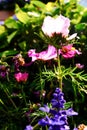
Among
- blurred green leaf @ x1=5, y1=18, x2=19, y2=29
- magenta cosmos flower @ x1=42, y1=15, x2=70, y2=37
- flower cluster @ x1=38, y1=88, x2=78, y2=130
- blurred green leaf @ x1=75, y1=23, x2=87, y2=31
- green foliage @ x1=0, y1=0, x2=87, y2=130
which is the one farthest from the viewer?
blurred green leaf @ x1=5, y1=18, x2=19, y2=29

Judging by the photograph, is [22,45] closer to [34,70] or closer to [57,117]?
[34,70]

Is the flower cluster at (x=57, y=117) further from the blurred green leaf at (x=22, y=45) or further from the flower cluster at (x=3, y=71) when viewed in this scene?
the blurred green leaf at (x=22, y=45)

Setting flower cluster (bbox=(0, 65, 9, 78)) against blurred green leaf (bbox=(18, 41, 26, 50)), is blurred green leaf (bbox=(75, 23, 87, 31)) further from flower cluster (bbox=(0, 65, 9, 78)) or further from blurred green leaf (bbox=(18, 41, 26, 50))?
flower cluster (bbox=(0, 65, 9, 78))

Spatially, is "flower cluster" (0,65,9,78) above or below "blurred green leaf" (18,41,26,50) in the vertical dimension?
below

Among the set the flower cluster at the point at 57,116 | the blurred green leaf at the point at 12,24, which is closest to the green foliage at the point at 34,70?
the blurred green leaf at the point at 12,24

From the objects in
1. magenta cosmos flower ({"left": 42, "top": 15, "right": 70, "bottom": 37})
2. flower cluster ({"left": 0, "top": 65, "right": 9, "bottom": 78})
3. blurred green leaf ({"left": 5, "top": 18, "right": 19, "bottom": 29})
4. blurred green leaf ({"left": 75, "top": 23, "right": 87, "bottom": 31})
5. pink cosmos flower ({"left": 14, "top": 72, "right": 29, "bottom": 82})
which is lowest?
pink cosmos flower ({"left": 14, "top": 72, "right": 29, "bottom": 82})

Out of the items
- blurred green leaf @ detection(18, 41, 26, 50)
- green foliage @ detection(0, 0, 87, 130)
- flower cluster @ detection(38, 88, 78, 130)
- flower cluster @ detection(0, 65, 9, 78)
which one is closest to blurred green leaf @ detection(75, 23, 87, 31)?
green foliage @ detection(0, 0, 87, 130)

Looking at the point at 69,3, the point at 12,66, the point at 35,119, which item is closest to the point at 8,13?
the point at 69,3

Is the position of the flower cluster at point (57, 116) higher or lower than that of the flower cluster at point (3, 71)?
lower

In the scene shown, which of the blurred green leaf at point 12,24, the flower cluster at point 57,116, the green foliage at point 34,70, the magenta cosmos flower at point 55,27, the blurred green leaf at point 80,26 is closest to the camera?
the flower cluster at point 57,116

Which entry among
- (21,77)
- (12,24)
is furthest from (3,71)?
(12,24)

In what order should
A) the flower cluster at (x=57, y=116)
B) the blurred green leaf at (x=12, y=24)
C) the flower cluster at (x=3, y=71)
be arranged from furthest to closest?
1. the blurred green leaf at (x=12, y=24)
2. the flower cluster at (x=3, y=71)
3. the flower cluster at (x=57, y=116)
